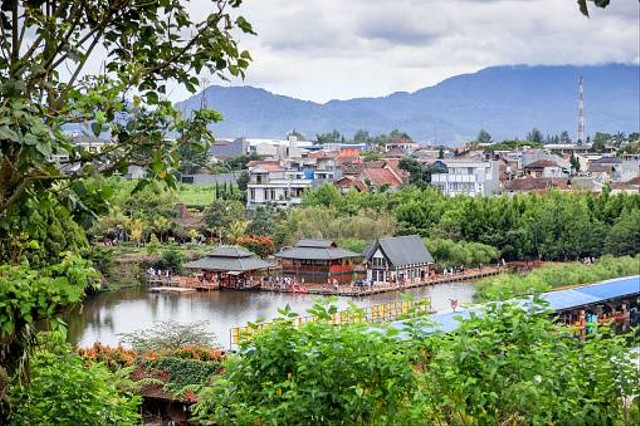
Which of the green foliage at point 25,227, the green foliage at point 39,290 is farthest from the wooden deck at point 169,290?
the green foliage at point 39,290

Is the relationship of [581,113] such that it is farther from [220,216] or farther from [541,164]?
[220,216]

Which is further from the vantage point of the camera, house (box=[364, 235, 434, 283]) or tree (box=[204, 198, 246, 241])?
tree (box=[204, 198, 246, 241])

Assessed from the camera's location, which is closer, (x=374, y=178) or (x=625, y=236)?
(x=625, y=236)

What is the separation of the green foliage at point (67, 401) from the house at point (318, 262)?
702 inches

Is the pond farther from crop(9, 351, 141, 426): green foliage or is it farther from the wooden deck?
crop(9, 351, 141, 426): green foliage

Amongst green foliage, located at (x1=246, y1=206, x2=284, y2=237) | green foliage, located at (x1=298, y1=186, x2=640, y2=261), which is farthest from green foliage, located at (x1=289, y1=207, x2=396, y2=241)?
green foliage, located at (x1=246, y1=206, x2=284, y2=237)

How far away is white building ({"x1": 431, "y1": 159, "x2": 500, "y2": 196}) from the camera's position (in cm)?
3359

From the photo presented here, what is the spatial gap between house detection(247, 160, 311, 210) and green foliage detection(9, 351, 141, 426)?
25481 millimetres

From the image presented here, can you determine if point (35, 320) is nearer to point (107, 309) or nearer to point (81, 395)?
point (81, 395)

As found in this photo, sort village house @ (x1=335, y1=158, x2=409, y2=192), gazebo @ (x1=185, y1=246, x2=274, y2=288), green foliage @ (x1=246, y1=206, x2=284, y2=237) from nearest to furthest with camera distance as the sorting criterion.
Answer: gazebo @ (x1=185, y1=246, x2=274, y2=288) < green foliage @ (x1=246, y1=206, x2=284, y2=237) < village house @ (x1=335, y1=158, x2=409, y2=192)

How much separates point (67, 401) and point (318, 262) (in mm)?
18278

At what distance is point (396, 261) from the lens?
20.9 m

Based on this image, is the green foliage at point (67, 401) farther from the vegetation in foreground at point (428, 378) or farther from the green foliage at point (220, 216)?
the green foliage at point (220, 216)

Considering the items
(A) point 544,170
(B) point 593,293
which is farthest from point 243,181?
(B) point 593,293
